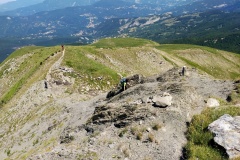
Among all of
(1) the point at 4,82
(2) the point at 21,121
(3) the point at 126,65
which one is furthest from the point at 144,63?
(2) the point at 21,121

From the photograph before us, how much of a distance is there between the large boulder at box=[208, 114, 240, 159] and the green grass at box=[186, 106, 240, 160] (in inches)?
15.8

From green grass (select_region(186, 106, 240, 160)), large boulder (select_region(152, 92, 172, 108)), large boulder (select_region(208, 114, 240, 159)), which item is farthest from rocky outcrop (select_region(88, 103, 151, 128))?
large boulder (select_region(208, 114, 240, 159))

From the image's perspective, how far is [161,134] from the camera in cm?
1991

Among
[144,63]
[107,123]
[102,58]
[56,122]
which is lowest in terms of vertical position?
[144,63]

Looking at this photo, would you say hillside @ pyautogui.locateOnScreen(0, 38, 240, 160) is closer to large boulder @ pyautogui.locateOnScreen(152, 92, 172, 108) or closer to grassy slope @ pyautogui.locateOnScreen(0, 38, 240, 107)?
large boulder @ pyautogui.locateOnScreen(152, 92, 172, 108)

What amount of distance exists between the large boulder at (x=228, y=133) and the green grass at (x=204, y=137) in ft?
1.32

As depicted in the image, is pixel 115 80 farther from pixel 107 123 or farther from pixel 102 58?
pixel 107 123

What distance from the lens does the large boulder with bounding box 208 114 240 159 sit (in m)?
16.5

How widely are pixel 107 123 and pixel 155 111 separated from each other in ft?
15.8

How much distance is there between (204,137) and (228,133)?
5.31ft

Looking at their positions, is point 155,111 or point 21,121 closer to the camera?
point 155,111

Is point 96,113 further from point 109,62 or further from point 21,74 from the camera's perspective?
point 21,74

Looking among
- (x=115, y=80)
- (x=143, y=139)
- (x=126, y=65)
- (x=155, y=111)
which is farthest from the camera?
(x=126, y=65)

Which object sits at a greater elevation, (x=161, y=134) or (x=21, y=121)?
(x=161, y=134)
